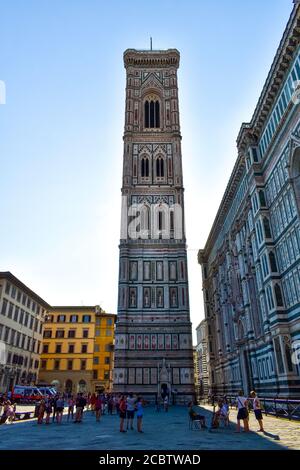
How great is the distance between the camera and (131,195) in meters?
49.8

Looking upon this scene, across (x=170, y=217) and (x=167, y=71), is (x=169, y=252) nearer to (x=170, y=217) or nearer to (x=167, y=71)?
(x=170, y=217)

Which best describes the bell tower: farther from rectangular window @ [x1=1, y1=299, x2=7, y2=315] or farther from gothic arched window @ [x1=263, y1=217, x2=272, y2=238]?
gothic arched window @ [x1=263, y1=217, x2=272, y2=238]

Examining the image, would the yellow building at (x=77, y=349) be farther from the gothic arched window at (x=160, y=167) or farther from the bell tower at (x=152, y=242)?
the gothic arched window at (x=160, y=167)

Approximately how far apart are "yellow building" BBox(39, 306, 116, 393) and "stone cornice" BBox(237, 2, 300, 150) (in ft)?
148

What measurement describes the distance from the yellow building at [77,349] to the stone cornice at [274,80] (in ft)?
148

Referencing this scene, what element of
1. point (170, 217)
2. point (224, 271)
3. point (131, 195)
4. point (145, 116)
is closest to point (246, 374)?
point (224, 271)

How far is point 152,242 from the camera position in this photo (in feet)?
154

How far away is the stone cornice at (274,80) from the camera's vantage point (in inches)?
833

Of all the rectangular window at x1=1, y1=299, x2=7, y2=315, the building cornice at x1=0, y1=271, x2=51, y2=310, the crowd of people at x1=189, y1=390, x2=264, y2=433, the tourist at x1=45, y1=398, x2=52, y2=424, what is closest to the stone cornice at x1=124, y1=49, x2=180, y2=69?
the building cornice at x1=0, y1=271, x2=51, y2=310

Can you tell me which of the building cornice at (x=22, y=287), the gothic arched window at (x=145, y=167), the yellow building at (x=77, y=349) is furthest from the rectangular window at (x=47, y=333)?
the gothic arched window at (x=145, y=167)

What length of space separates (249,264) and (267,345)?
321 inches

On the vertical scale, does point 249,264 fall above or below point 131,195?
below

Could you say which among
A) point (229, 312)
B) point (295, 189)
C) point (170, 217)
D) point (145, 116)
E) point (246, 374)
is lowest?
point (246, 374)

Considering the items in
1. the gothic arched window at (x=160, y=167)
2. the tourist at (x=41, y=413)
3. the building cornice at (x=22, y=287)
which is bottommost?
the tourist at (x=41, y=413)
